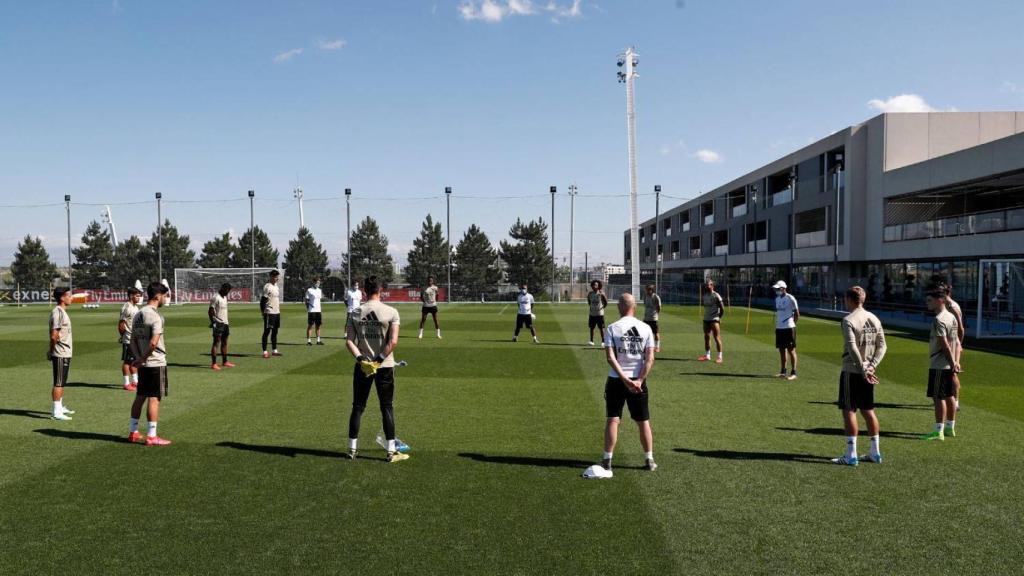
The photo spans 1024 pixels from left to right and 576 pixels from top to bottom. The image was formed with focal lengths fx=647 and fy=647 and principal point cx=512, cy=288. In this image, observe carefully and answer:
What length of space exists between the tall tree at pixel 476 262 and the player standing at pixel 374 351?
185 feet

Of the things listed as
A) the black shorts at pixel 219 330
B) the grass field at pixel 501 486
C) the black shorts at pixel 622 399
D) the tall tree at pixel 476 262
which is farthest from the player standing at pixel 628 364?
the tall tree at pixel 476 262

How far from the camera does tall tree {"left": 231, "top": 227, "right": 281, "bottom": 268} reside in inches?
2687

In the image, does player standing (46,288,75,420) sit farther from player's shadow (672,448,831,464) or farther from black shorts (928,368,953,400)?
black shorts (928,368,953,400)

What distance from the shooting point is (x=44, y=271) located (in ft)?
226

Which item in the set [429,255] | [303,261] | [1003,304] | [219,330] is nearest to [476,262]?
[429,255]

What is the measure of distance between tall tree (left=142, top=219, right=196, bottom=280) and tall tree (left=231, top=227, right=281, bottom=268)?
480cm

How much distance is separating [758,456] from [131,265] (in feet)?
246

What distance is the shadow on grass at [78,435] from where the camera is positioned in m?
8.04

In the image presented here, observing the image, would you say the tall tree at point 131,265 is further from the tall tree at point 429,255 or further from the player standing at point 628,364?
Answer: the player standing at point 628,364

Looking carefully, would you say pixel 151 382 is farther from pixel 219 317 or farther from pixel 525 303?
pixel 525 303

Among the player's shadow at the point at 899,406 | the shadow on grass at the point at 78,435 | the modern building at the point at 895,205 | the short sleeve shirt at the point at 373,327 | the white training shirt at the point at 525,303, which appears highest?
the modern building at the point at 895,205

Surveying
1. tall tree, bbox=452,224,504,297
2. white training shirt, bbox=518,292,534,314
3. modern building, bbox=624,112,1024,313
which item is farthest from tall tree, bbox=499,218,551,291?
white training shirt, bbox=518,292,534,314

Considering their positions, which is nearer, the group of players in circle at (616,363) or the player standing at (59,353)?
the group of players in circle at (616,363)

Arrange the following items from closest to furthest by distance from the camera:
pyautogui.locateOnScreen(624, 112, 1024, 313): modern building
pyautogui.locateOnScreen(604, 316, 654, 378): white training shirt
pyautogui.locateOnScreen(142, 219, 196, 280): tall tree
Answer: pyautogui.locateOnScreen(604, 316, 654, 378): white training shirt < pyautogui.locateOnScreen(624, 112, 1024, 313): modern building < pyautogui.locateOnScreen(142, 219, 196, 280): tall tree
